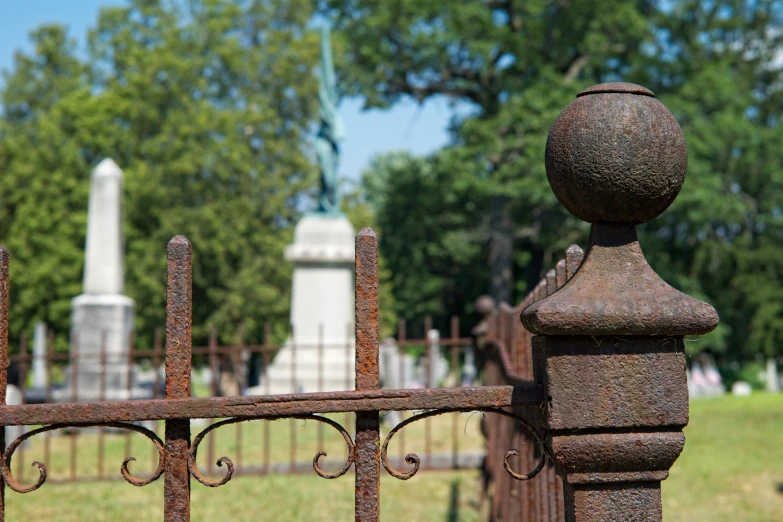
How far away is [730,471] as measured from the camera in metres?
9.27

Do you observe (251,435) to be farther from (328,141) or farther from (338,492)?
(328,141)

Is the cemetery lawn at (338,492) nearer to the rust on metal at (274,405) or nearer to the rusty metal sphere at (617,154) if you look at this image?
the rust on metal at (274,405)

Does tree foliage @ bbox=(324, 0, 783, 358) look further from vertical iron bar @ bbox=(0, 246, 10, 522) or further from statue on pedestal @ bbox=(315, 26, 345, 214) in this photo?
vertical iron bar @ bbox=(0, 246, 10, 522)

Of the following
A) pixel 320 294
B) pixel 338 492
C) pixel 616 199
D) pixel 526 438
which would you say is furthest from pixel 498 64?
pixel 616 199

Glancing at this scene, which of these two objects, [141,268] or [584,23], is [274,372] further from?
[584,23]

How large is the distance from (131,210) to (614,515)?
2425cm

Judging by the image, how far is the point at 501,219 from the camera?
2402 cm

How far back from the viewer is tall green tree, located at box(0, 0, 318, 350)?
23.8m

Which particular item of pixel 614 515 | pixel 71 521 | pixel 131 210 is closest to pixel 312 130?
pixel 131 210

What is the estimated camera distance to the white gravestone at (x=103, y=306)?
12.5m

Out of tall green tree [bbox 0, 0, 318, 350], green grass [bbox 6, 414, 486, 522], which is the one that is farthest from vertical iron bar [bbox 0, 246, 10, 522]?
tall green tree [bbox 0, 0, 318, 350]

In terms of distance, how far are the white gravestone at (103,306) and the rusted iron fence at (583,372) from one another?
1065 centimetres

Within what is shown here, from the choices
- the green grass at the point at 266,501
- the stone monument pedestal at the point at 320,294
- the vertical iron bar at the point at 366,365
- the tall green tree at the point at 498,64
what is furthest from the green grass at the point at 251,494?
the tall green tree at the point at 498,64

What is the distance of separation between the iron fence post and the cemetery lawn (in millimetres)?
4839
